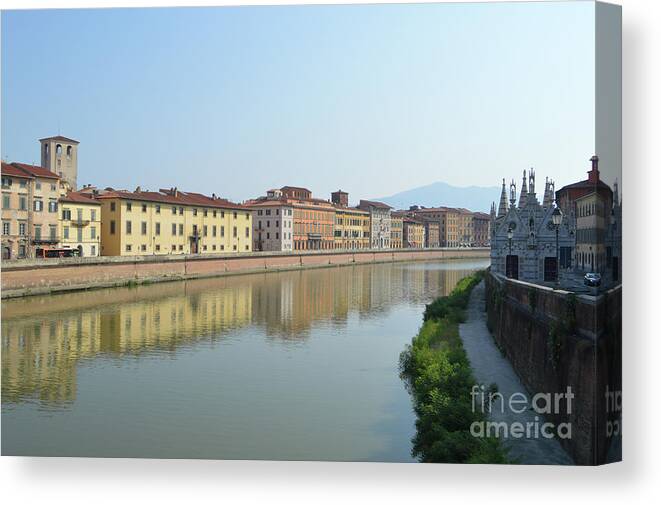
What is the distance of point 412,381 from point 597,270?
6.63 m

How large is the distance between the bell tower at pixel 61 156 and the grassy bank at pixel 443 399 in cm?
1003

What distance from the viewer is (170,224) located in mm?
45969

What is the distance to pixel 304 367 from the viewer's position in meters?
16.3

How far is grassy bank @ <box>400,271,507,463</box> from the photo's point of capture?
30.2ft

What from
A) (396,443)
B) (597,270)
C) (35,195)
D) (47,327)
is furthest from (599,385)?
(35,195)

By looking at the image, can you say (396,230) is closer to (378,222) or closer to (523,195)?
(378,222)

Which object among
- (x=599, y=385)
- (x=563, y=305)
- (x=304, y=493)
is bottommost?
(x=304, y=493)

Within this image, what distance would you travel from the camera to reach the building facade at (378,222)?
7200 centimetres

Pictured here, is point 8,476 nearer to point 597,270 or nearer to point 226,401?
point 226,401

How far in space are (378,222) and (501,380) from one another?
6110 cm

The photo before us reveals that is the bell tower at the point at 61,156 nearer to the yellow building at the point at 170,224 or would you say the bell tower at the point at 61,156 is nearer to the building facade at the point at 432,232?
the yellow building at the point at 170,224

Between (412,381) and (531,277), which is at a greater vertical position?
(531,277)

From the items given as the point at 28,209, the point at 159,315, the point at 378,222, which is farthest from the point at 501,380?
the point at 378,222

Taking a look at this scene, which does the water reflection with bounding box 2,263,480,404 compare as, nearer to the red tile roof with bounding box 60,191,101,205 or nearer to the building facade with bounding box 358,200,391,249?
the red tile roof with bounding box 60,191,101,205
